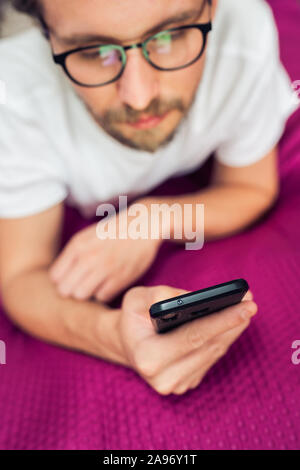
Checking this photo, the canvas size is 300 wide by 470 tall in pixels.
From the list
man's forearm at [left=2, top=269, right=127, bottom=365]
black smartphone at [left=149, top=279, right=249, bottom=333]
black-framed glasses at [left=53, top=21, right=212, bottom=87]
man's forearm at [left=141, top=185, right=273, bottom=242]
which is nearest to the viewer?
black smartphone at [left=149, top=279, right=249, bottom=333]

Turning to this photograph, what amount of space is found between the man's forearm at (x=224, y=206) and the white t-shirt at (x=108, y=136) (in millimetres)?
59

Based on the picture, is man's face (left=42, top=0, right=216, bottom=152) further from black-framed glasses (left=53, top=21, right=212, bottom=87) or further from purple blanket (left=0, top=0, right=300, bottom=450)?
purple blanket (left=0, top=0, right=300, bottom=450)

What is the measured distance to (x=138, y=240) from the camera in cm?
60

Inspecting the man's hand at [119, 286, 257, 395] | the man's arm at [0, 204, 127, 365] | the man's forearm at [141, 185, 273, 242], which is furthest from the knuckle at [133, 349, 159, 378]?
the man's forearm at [141, 185, 273, 242]

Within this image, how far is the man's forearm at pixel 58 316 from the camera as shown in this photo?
551 mm

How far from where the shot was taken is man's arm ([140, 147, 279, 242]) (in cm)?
68

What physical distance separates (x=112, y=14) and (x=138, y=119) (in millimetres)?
143

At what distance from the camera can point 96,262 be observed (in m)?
0.60

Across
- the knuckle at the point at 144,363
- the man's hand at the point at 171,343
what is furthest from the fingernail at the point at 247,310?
the knuckle at the point at 144,363

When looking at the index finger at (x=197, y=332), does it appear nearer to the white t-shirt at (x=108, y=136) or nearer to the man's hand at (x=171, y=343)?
the man's hand at (x=171, y=343)

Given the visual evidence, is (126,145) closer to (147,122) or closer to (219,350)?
(147,122)

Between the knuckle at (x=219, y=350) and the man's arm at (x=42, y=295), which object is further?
the man's arm at (x=42, y=295)

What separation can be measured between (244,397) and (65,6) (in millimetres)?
479

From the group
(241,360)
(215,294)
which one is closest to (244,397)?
(241,360)
